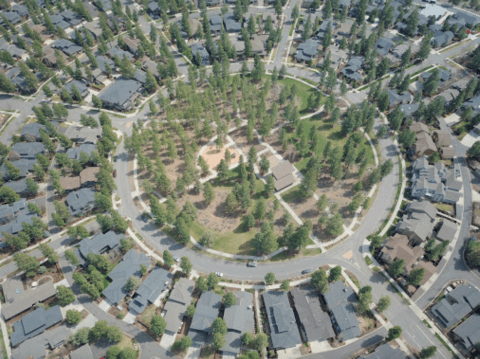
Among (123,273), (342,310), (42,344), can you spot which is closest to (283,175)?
(342,310)

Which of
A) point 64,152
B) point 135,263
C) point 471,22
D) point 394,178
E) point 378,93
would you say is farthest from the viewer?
point 471,22

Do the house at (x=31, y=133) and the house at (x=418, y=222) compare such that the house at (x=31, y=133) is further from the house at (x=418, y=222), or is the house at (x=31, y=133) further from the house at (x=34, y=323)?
the house at (x=418, y=222)

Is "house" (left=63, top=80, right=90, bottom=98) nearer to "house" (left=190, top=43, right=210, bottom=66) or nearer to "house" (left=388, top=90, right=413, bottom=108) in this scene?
"house" (left=190, top=43, right=210, bottom=66)

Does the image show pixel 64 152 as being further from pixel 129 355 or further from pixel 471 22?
pixel 471 22

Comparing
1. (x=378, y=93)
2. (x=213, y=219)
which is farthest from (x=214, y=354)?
(x=378, y=93)

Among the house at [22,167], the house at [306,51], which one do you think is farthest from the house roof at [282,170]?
the house at [22,167]

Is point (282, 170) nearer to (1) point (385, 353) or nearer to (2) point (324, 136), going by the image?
(2) point (324, 136)
